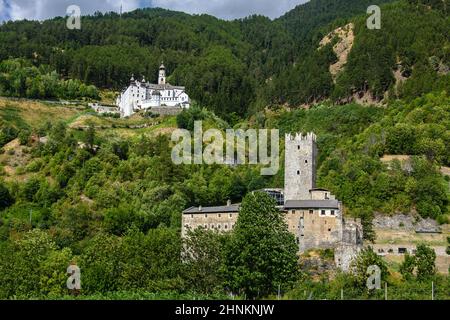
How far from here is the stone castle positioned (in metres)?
63.5

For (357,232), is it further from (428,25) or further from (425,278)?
(428,25)

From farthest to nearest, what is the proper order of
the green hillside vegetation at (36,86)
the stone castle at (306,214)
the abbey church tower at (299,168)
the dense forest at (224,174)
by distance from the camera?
1. the green hillside vegetation at (36,86)
2. the abbey church tower at (299,168)
3. the stone castle at (306,214)
4. the dense forest at (224,174)

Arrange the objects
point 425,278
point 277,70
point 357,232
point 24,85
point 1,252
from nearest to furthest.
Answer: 1. point 425,278
2. point 357,232
3. point 1,252
4. point 24,85
5. point 277,70

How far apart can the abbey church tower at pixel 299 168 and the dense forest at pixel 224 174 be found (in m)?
8.63

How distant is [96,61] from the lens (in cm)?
19862

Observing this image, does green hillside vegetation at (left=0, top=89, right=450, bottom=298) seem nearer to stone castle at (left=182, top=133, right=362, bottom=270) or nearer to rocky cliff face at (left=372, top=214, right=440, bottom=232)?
rocky cliff face at (left=372, top=214, right=440, bottom=232)

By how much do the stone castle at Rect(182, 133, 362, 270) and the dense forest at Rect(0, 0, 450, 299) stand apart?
2.17 m

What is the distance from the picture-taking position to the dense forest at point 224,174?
186 feet

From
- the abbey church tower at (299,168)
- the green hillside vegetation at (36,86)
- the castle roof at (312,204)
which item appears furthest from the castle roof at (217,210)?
the green hillside vegetation at (36,86)

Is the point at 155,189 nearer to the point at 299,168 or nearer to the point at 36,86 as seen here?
the point at 299,168

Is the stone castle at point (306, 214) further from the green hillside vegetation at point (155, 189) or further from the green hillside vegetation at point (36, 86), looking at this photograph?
the green hillside vegetation at point (36, 86)
